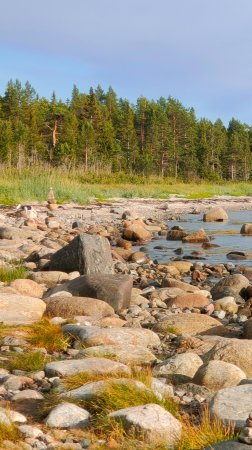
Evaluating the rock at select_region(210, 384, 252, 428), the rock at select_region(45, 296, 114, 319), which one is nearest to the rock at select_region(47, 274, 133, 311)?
the rock at select_region(45, 296, 114, 319)

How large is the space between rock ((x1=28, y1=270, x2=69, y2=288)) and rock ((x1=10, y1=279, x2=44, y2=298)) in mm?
1026

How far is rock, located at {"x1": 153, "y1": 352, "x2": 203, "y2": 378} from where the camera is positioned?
4.11 m

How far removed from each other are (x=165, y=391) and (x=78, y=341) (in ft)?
4.40

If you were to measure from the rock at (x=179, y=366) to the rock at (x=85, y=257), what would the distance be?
5.19 meters

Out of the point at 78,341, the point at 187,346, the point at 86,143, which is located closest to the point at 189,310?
the point at 187,346

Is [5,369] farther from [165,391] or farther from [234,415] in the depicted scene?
[234,415]

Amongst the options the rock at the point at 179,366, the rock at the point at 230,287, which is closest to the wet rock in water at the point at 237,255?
the rock at the point at 230,287

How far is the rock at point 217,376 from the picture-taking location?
381cm

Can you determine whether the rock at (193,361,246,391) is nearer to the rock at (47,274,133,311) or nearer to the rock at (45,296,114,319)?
the rock at (45,296,114,319)

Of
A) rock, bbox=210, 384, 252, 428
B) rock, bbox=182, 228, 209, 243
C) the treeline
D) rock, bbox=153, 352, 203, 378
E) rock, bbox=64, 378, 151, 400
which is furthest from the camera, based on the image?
the treeline

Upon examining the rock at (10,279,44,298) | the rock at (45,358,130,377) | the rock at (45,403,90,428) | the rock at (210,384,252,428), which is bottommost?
the rock at (10,279,44,298)

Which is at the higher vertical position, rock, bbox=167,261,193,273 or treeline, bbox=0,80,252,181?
treeline, bbox=0,80,252,181

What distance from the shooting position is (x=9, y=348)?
15.3 feet

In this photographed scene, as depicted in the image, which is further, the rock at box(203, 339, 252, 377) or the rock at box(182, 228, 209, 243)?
the rock at box(182, 228, 209, 243)
